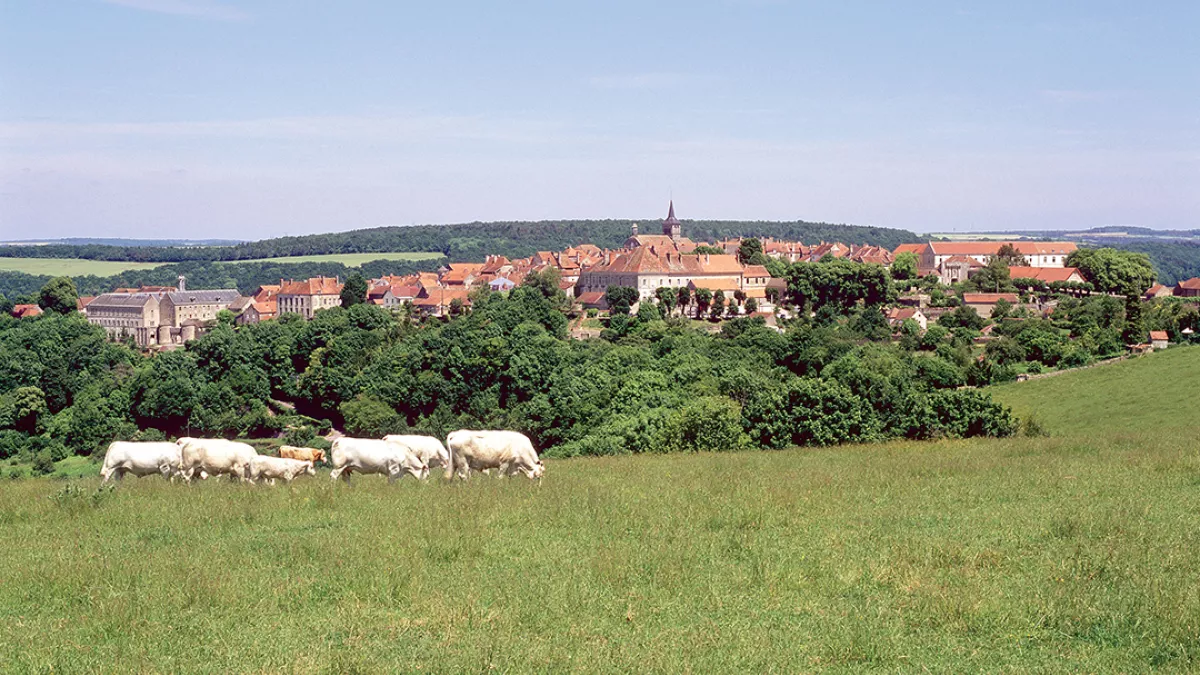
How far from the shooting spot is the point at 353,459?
16422 mm

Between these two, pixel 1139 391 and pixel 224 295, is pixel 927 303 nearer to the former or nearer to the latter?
pixel 1139 391

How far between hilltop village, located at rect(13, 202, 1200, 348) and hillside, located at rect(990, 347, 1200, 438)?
34.2 meters

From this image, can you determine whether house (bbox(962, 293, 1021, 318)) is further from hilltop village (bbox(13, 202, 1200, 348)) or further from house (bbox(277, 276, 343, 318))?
house (bbox(277, 276, 343, 318))

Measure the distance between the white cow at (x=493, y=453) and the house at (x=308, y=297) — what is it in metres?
131

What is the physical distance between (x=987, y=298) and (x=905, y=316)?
12.9 meters

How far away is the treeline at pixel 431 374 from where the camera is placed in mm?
53031

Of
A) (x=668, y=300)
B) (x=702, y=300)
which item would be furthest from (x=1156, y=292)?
(x=668, y=300)

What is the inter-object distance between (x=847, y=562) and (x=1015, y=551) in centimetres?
162

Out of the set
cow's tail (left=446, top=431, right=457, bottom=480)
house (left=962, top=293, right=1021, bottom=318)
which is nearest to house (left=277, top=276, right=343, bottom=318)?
house (left=962, top=293, right=1021, bottom=318)

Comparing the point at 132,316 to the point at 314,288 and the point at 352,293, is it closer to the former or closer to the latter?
the point at 314,288

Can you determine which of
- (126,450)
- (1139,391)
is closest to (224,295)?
(1139,391)

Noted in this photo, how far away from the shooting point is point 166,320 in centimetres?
14388

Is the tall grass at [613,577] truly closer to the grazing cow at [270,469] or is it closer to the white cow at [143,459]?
the grazing cow at [270,469]

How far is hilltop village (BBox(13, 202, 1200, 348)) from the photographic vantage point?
109 metres
